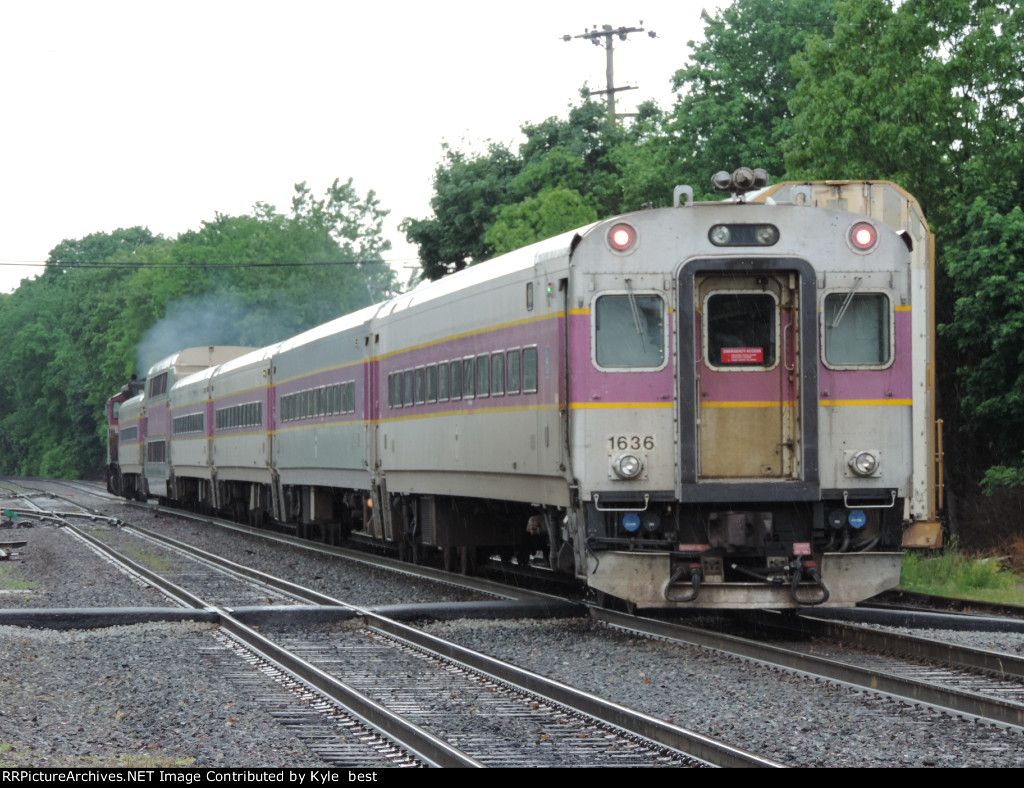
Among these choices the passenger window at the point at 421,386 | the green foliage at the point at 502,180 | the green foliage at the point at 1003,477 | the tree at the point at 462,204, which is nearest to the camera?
the passenger window at the point at 421,386

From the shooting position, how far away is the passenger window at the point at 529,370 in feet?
42.0

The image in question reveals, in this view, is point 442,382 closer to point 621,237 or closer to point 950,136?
point 621,237

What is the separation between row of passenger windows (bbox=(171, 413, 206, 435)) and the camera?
36.1 m

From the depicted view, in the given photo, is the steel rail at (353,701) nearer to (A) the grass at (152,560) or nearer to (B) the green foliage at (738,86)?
(A) the grass at (152,560)

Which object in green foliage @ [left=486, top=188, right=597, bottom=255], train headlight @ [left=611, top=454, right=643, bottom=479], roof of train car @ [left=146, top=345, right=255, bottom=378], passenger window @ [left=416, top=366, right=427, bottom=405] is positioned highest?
green foliage @ [left=486, top=188, right=597, bottom=255]

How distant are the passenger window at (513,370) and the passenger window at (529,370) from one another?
20 centimetres

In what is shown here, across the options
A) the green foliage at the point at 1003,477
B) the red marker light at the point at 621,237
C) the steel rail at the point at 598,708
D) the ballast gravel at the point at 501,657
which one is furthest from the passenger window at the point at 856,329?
the green foliage at the point at 1003,477

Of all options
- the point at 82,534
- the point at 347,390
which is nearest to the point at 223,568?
the point at 347,390

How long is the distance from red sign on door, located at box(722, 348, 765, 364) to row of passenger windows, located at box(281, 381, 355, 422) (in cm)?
1009

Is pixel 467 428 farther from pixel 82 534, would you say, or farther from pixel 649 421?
pixel 82 534

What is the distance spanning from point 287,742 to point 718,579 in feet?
15.2

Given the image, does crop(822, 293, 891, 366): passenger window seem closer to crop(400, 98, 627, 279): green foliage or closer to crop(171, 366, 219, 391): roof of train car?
crop(171, 366, 219, 391): roof of train car

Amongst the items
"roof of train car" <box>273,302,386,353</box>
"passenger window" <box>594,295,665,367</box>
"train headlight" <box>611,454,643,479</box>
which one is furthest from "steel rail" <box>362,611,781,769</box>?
"roof of train car" <box>273,302,386,353</box>
